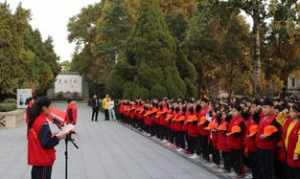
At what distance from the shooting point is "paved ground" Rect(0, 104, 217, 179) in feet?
44.9

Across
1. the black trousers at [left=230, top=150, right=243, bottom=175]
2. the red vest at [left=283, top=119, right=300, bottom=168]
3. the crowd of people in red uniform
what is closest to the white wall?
the crowd of people in red uniform

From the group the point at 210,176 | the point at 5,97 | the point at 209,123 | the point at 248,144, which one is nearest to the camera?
the point at 248,144

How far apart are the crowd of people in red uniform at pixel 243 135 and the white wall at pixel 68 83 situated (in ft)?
226

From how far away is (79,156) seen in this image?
57.7 feet

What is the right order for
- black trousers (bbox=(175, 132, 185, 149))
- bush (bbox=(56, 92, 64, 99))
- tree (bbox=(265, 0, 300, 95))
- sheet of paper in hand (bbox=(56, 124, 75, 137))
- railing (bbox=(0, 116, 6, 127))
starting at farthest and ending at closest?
1. bush (bbox=(56, 92, 64, 99))
2. railing (bbox=(0, 116, 6, 127))
3. tree (bbox=(265, 0, 300, 95))
4. black trousers (bbox=(175, 132, 185, 149))
5. sheet of paper in hand (bbox=(56, 124, 75, 137))

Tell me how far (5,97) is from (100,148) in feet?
101

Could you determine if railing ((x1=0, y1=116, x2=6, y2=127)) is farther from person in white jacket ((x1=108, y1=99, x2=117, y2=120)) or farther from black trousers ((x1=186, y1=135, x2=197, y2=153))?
black trousers ((x1=186, y1=135, x2=197, y2=153))

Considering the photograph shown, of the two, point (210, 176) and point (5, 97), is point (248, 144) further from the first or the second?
point (5, 97)

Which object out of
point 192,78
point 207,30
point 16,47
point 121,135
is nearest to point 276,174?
point 121,135

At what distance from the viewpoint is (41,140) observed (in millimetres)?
8125

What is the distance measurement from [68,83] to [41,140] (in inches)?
3216

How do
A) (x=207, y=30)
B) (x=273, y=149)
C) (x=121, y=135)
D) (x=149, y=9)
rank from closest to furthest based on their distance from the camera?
(x=273, y=149) < (x=121, y=135) < (x=149, y=9) < (x=207, y=30)

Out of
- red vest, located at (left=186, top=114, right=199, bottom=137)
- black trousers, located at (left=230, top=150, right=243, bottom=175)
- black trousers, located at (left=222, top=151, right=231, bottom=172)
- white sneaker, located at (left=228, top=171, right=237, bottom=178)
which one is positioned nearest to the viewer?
black trousers, located at (left=230, top=150, right=243, bottom=175)

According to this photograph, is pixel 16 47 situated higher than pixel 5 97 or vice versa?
pixel 16 47
